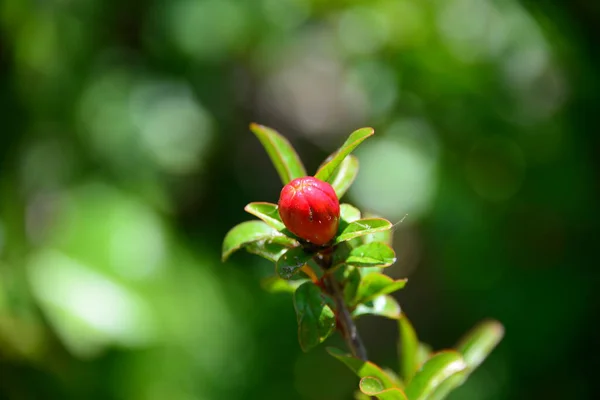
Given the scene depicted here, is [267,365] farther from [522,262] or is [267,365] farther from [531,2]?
[531,2]

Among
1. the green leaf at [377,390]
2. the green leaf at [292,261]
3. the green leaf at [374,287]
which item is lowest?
the green leaf at [377,390]

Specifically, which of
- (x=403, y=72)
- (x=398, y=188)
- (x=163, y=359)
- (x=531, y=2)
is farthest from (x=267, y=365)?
(x=531, y=2)

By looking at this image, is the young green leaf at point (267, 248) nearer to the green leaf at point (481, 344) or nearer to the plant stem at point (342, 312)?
the plant stem at point (342, 312)

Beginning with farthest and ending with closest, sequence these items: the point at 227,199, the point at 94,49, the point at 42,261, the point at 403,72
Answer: the point at 227,199, the point at 94,49, the point at 403,72, the point at 42,261

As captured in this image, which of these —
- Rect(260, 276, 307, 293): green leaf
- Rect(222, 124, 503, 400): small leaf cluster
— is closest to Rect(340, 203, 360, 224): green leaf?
Rect(222, 124, 503, 400): small leaf cluster

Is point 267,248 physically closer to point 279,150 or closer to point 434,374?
point 279,150

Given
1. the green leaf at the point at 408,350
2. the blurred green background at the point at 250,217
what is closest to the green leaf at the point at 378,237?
the green leaf at the point at 408,350

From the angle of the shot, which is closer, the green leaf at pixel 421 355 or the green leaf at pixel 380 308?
the green leaf at pixel 380 308
